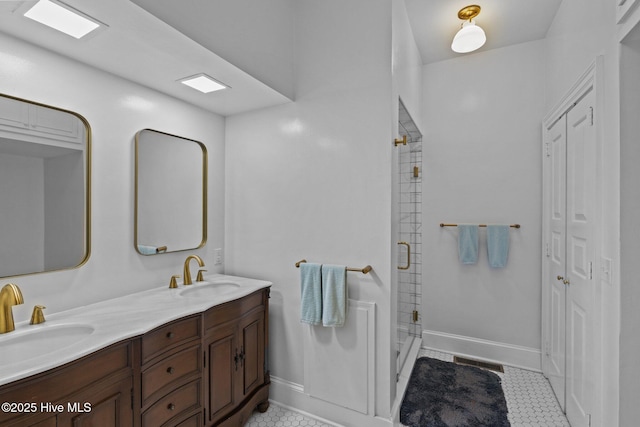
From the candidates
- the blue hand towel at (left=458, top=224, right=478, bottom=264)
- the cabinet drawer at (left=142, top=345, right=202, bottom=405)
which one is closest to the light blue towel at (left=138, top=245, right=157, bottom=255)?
the cabinet drawer at (left=142, top=345, right=202, bottom=405)

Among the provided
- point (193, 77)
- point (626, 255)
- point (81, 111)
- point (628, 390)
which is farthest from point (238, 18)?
point (628, 390)

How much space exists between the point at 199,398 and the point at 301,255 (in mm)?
1005

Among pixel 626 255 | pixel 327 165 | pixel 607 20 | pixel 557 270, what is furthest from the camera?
pixel 557 270

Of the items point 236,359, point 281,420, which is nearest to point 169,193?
point 236,359

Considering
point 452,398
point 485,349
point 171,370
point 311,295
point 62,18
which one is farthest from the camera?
point 485,349

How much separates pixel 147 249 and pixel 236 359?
885 millimetres

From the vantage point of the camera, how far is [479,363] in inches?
109

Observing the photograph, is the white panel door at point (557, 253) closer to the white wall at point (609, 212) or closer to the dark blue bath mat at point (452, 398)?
the dark blue bath mat at point (452, 398)

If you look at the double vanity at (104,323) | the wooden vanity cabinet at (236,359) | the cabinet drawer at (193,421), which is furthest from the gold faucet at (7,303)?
the cabinet drawer at (193,421)

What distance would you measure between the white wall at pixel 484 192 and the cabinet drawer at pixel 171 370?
7.57 feet

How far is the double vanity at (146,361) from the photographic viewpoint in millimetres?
1018

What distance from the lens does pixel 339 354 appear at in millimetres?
1960

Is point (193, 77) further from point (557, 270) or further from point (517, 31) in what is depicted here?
point (557, 270)

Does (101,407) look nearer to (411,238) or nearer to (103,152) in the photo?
(103,152)
